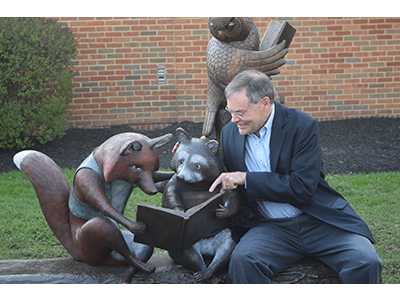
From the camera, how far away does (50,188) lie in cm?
259

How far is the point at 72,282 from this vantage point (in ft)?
8.27

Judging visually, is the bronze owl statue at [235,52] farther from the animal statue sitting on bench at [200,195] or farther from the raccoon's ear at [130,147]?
the raccoon's ear at [130,147]

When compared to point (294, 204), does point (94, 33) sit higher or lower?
higher

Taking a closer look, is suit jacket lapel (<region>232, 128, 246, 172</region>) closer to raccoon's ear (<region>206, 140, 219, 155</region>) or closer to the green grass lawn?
raccoon's ear (<region>206, 140, 219, 155</region>)

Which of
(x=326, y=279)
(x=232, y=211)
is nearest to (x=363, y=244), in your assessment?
(x=326, y=279)

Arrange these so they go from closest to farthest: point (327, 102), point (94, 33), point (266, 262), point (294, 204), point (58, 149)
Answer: point (266, 262) < point (294, 204) < point (58, 149) < point (94, 33) < point (327, 102)

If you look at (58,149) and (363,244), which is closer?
(363,244)

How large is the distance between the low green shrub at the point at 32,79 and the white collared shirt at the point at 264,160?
4.74 metres

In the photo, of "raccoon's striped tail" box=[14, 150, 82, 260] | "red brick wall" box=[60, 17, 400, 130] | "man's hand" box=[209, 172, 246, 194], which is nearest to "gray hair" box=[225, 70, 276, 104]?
"man's hand" box=[209, 172, 246, 194]

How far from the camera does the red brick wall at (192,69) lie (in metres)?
7.41

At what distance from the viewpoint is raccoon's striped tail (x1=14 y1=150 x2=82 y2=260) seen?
2.55 metres

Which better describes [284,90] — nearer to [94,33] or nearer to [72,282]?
[94,33]

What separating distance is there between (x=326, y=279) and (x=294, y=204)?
0.50 meters

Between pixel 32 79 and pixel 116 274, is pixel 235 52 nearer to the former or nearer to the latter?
pixel 116 274
